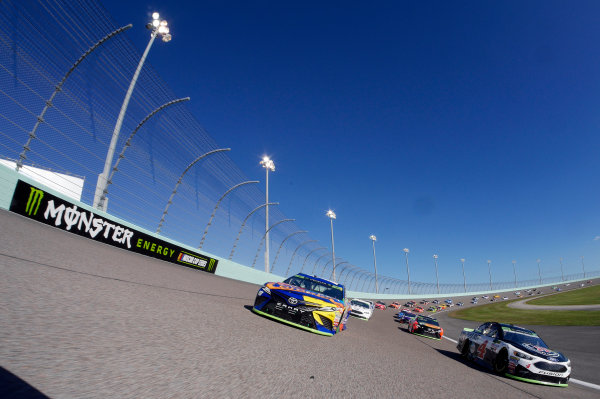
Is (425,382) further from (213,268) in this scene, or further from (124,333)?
(213,268)

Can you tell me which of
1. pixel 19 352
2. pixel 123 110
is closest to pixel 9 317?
pixel 19 352

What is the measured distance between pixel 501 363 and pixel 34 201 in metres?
14.0

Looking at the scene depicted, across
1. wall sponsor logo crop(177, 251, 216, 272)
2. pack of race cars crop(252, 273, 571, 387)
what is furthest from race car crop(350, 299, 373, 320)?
pack of race cars crop(252, 273, 571, 387)

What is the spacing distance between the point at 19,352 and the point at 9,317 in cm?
73

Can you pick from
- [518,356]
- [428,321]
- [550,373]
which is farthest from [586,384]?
[428,321]

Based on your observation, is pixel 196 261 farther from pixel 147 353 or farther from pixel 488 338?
pixel 147 353

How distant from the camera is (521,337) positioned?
7.71 metres

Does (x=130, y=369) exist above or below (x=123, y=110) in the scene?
below

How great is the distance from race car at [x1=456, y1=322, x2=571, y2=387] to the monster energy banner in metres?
13.5

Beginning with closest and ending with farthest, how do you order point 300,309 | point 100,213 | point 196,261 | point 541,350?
Result: point 300,309 → point 541,350 → point 100,213 → point 196,261

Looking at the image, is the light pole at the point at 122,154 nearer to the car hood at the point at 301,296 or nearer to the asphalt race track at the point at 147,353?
the asphalt race track at the point at 147,353

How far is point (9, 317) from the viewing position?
93.7 inches

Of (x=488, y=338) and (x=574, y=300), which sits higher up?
(x=574, y=300)

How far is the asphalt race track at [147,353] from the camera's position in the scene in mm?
1854
